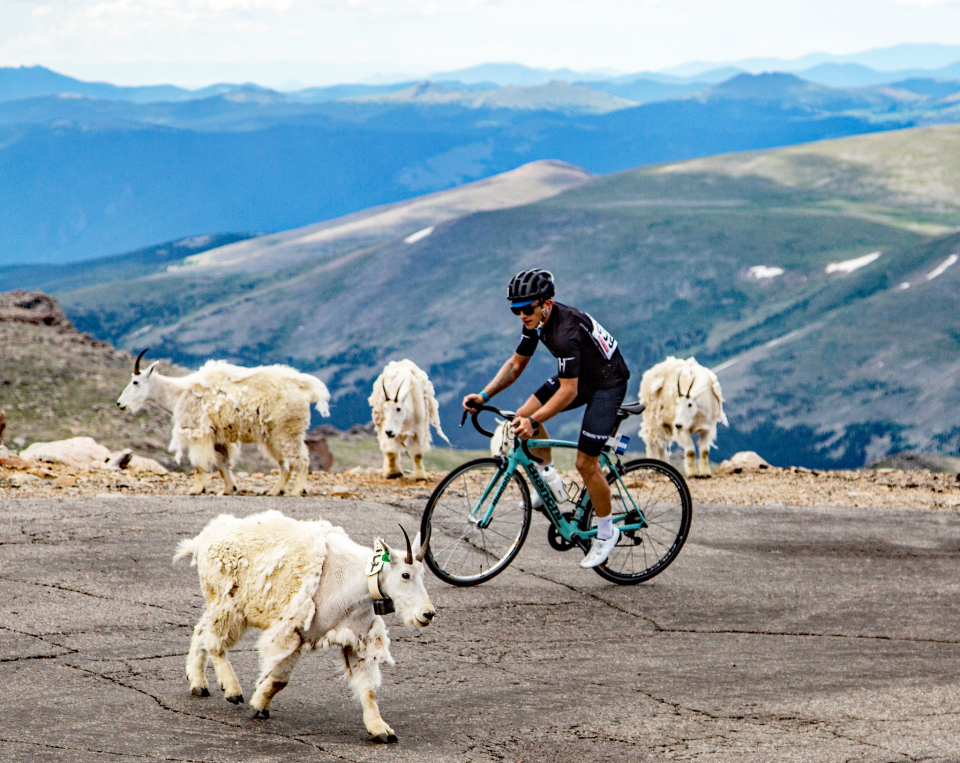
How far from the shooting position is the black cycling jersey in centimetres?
827

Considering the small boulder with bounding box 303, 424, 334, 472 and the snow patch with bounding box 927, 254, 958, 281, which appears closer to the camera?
the small boulder with bounding box 303, 424, 334, 472

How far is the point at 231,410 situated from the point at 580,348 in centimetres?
579

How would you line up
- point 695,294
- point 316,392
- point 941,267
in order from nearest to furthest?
point 316,392 < point 941,267 < point 695,294

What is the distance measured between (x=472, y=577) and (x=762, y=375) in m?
51.8

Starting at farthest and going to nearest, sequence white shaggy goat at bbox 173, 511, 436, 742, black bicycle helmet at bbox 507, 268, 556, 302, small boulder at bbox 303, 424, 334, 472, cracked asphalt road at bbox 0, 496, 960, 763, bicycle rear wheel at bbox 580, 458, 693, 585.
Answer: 1. small boulder at bbox 303, 424, 334, 472
2. bicycle rear wheel at bbox 580, 458, 693, 585
3. black bicycle helmet at bbox 507, 268, 556, 302
4. cracked asphalt road at bbox 0, 496, 960, 763
5. white shaggy goat at bbox 173, 511, 436, 742

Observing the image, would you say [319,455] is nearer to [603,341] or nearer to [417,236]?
[603,341]

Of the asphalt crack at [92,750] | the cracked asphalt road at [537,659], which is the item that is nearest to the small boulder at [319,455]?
the cracked asphalt road at [537,659]

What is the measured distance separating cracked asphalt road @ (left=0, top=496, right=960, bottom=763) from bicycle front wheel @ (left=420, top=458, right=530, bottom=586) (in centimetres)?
20

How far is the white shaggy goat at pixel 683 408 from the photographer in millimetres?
16094

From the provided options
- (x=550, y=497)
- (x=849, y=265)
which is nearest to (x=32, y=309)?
(x=550, y=497)

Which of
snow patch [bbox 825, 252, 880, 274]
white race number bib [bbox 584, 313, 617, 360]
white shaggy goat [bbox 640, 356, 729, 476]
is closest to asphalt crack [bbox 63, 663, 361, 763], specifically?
white race number bib [bbox 584, 313, 617, 360]

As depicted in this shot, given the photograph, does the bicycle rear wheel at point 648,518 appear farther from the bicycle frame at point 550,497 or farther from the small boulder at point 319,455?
the small boulder at point 319,455

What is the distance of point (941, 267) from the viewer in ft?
197

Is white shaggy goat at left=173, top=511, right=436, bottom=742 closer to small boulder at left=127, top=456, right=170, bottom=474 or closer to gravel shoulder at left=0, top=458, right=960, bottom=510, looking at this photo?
gravel shoulder at left=0, top=458, right=960, bottom=510
